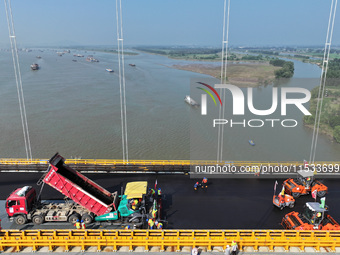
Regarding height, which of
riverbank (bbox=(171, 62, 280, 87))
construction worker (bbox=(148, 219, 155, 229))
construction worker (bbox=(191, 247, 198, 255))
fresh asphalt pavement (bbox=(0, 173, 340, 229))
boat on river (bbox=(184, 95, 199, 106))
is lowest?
boat on river (bbox=(184, 95, 199, 106))

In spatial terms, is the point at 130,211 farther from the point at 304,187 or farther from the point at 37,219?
the point at 304,187

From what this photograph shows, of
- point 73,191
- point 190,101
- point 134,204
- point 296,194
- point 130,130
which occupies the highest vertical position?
point 73,191

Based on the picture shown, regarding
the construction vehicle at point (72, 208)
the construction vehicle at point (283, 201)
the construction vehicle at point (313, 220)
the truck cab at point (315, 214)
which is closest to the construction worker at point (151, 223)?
the construction vehicle at point (72, 208)

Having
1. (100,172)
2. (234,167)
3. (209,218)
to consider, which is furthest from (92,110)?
(209,218)

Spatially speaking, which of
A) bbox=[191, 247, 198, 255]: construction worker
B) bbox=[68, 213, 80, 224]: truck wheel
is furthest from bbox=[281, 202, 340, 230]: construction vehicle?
bbox=[68, 213, 80, 224]: truck wheel

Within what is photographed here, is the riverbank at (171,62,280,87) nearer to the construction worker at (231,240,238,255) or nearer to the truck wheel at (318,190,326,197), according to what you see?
the truck wheel at (318,190,326,197)

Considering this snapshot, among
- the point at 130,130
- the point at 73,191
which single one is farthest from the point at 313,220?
the point at 130,130
